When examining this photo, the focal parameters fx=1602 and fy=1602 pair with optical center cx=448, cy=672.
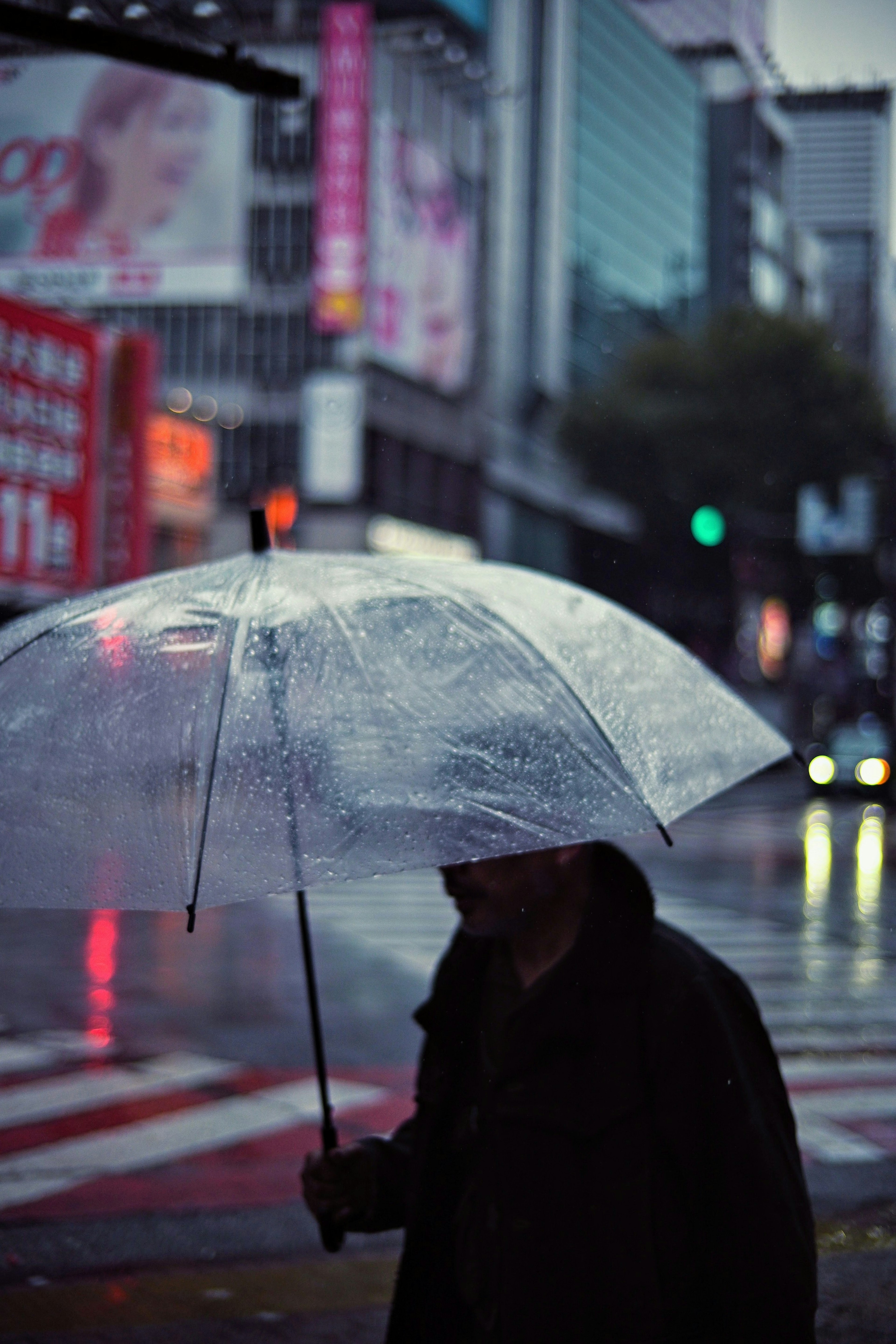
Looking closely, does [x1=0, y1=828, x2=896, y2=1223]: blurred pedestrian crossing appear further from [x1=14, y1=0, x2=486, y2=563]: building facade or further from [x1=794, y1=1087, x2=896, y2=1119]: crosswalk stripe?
[x1=14, y1=0, x2=486, y2=563]: building facade

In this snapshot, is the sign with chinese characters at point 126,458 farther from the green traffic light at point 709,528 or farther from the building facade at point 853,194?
the building facade at point 853,194

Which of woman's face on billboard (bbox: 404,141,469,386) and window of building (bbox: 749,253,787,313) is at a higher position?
woman's face on billboard (bbox: 404,141,469,386)

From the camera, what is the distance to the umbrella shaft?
2824 millimetres

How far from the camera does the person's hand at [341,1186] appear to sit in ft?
9.27

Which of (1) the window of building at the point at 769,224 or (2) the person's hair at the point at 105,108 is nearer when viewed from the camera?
(1) the window of building at the point at 769,224

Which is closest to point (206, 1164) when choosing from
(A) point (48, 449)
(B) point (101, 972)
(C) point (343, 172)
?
(B) point (101, 972)

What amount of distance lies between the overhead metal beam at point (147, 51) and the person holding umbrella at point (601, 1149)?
2.46 metres

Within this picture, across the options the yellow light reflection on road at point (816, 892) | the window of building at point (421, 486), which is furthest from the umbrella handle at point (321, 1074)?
the window of building at point (421, 486)

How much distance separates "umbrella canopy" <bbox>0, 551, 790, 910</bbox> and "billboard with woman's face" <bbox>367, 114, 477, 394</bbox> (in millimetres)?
34936

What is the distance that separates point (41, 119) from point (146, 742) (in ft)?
15.0

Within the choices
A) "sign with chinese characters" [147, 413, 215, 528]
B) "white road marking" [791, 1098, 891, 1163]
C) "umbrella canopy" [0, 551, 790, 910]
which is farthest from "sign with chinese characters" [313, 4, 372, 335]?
→ "umbrella canopy" [0, 551, 790, 910]

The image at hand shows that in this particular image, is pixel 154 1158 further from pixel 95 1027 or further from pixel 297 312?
pixel 297 312

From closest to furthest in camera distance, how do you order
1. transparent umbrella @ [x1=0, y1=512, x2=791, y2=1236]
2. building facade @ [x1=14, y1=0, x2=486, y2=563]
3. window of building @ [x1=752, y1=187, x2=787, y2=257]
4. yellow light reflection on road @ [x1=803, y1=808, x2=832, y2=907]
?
transparent umbrella @ [x1=0, y1=512, x2=791, y2=1236] < window of building @ [x1=752, y1=187, x2=787, y2=257] < yellow light reflection on road @ [x1=803, y1=808, x2=832, y2=907] < building facade @ [x1=14, y1=0, x2=486, y2=563]

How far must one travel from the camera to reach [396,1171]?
286cm
